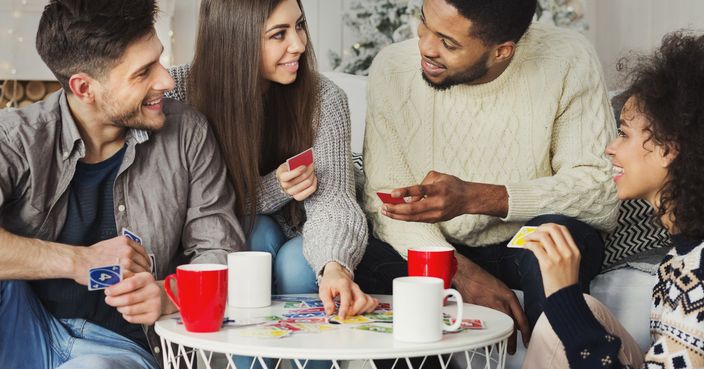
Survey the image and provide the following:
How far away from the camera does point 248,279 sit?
179cm

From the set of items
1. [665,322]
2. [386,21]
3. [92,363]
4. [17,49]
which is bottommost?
[92,363]

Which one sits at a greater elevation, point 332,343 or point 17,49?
point 17,49

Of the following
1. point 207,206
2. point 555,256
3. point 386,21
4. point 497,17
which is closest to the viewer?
point 555,256

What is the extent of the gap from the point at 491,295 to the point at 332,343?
0.76 meters

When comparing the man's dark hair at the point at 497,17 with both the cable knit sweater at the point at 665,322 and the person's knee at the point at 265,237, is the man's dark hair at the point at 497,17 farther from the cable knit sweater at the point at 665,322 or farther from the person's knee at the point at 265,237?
the cable knit sweater at the point at 665,322

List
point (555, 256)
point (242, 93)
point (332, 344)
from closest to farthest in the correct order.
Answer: point (332, 344) < point (555, 256) < point (242, 93)

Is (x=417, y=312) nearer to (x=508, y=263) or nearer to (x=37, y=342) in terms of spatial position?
(x=37, y=342)

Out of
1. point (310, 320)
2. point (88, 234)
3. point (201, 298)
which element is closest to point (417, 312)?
point (310, 320)

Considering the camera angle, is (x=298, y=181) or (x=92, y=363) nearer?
(x=92, y=363)

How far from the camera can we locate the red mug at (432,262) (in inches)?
72.7

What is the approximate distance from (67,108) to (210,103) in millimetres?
438

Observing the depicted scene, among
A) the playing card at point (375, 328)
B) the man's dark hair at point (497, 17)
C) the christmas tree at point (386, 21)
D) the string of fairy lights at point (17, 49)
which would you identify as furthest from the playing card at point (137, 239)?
the string of fairy lights at point (17, 49)

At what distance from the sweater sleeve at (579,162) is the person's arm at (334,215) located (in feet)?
1.33

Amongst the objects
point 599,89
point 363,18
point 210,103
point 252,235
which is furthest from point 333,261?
point 363,18
